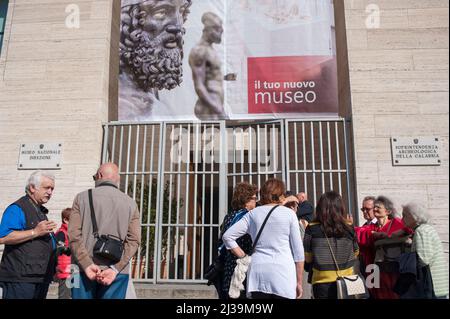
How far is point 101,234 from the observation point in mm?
2973

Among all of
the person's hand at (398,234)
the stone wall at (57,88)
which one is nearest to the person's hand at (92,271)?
the person's hand at (398,234)

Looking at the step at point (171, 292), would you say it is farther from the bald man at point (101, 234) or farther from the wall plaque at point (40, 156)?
the bald man at point (101, 234)

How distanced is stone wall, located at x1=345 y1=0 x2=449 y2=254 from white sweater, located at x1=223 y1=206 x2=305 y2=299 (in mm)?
3081

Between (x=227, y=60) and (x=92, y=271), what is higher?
(x=227, y=60)

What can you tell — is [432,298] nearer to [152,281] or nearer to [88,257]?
[88,257]

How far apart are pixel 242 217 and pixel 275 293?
2.20 feet

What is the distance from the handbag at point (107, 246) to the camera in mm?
2896

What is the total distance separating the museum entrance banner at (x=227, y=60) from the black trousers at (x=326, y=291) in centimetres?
376

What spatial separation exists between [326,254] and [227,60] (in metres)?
4.52

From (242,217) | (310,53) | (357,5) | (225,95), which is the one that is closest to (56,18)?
(225,95)

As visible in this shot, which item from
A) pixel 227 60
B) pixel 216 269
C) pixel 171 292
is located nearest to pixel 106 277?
pixel 216 269

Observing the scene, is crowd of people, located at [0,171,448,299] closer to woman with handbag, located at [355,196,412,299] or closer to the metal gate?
woman with handbag, located at [355,196,412,299]

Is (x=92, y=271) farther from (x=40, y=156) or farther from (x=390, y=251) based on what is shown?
(x=40, y=156)

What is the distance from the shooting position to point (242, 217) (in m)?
3.32
